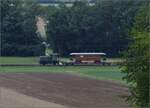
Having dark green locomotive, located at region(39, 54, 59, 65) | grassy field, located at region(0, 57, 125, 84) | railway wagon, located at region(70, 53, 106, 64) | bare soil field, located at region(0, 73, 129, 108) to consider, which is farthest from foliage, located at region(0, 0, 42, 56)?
bare soil field, located at region(0, 73, 129, 108)

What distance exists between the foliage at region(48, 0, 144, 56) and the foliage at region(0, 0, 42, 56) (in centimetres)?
225

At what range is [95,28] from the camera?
65750 mm

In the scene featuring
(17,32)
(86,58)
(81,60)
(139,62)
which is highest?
(139,62)

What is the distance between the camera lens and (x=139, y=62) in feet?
35.5

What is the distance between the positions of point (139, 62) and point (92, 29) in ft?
180

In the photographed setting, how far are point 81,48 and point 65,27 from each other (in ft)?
9.91

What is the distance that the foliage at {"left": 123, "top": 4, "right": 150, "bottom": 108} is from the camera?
10562mm

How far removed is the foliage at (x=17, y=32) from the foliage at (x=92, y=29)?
2.25m

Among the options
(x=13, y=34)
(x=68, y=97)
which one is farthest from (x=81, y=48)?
(x=68, y=97)

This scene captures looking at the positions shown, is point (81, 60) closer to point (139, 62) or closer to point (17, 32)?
point (17, 32)

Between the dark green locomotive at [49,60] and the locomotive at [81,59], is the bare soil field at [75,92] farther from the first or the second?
the locomotive at [81,59]

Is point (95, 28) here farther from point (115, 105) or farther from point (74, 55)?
point (115, 105)

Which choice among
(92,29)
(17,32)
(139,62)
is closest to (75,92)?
(139,62)

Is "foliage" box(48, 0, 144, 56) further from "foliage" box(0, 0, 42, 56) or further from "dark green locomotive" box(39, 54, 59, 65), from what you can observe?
"dark green locomotive" box(39, 54, 59, 65)
